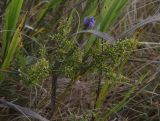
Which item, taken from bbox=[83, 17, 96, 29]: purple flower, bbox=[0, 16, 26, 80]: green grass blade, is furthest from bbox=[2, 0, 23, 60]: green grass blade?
bbox=[83, 17, 96, 29]: purple flower

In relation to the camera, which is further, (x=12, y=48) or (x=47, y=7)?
(x=47, y=7)

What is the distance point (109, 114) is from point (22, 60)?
1.08ft

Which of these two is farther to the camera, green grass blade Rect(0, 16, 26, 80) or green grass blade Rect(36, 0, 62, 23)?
green grass blade Rect(36, 0, 62, 23)

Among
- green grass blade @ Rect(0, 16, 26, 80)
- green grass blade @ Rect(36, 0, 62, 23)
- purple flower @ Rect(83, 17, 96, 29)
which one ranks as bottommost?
green grass blade @ Rect(0, 16, 26, 80)

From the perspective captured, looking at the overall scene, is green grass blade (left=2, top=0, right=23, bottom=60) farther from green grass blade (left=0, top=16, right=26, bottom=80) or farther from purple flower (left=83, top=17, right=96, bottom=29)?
purple flower (left=83, top=17, right=96, bottom=29)

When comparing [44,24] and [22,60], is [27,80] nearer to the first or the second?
[22,60]

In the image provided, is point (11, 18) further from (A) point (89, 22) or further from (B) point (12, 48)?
(A) point (89, 22)

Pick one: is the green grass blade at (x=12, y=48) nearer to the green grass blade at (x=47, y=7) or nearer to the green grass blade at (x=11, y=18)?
the green grass blade at (x=11, y=18)

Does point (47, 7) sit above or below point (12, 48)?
above

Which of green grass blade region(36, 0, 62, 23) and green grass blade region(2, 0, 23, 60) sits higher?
green grass blade region(36, 0, 62, 23)

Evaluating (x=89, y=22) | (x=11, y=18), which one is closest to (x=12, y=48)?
(x=11, y=18)

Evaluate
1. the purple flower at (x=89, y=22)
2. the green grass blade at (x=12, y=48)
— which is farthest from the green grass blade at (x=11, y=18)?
the purple flower at (x=89, y=22)

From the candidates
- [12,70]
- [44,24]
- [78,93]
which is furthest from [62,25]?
[44,24]

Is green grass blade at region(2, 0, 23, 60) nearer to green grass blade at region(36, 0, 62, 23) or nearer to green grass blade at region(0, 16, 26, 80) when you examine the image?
green grass blade at region(0, 16, 26, 80)
